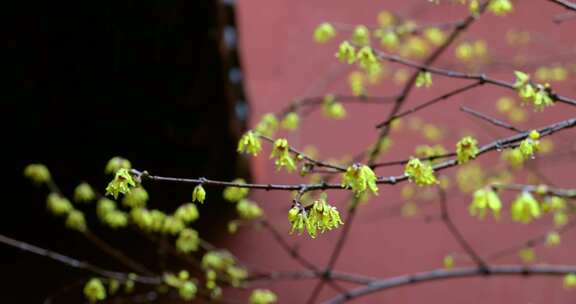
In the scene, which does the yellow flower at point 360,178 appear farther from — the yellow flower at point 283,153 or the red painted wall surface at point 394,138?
the red painted wall surface at point 394,138

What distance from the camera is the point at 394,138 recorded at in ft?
11.6

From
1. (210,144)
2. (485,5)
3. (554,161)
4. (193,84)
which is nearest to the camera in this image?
(485,5)

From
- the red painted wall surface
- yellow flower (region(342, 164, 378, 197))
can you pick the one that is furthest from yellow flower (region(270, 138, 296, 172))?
the red painted wall surface

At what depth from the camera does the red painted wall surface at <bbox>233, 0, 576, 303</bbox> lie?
3.34 m

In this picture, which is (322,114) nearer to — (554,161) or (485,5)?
(554,161)

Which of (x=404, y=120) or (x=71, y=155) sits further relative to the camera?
(x=404, y=120)

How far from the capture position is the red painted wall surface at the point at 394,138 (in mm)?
3336

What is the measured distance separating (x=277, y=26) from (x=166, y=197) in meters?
0.96

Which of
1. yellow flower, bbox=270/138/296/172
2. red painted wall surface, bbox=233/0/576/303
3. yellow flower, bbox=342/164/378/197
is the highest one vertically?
red painted wall surface, bbox=233/0/576/303

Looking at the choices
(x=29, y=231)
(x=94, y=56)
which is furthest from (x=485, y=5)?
(x=29, y=231)

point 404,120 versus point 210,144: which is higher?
point 404,120

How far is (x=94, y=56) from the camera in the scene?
7.62 ft

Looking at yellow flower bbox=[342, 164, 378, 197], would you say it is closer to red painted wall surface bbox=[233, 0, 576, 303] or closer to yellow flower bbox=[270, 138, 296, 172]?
yellow flower bbox=[270, 138, 296, 172]

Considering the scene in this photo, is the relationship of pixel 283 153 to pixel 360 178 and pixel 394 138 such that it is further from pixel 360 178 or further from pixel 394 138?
pixel 394 138
